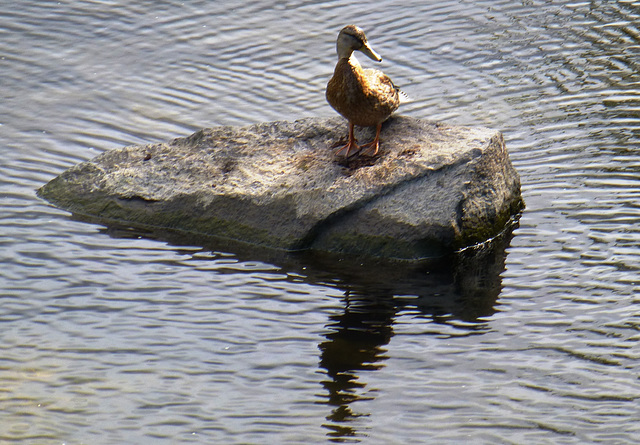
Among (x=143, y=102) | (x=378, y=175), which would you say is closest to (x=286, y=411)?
(x=378, y=175)

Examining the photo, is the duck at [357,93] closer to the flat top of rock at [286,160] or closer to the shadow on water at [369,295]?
the flat top of rock at [286,160]

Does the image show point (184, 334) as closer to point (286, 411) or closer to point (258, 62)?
point (286, 411)

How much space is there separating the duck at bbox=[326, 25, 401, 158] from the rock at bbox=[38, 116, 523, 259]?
178 mm

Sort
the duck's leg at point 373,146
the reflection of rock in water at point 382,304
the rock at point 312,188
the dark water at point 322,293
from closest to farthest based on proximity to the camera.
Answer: the dark water at point 322,293 < the reflection of rock in water at point 382,304 < the rock at point 312,188 < the duck's leg at point 373,146

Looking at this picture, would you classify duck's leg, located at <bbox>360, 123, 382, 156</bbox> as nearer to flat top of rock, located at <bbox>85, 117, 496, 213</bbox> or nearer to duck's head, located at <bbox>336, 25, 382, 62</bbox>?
flat top of rock, located at <bbox>85, 117, 496, 213</bbox>

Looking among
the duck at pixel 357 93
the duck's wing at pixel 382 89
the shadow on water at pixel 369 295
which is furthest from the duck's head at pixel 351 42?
the shadow on water at pixel 369 295

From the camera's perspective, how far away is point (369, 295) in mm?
6504

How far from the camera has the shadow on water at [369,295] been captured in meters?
5.48

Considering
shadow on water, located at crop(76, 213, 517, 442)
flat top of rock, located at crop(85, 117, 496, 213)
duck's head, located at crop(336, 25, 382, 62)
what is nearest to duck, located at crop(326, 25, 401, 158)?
duck's head, located at crop(336, 25, 382, 62)

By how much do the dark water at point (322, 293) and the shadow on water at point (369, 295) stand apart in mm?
19

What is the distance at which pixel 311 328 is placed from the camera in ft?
20.0

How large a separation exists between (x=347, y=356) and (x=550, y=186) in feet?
10.3

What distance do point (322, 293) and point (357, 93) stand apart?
1724 mm

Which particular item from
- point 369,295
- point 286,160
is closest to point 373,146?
point 286,160
